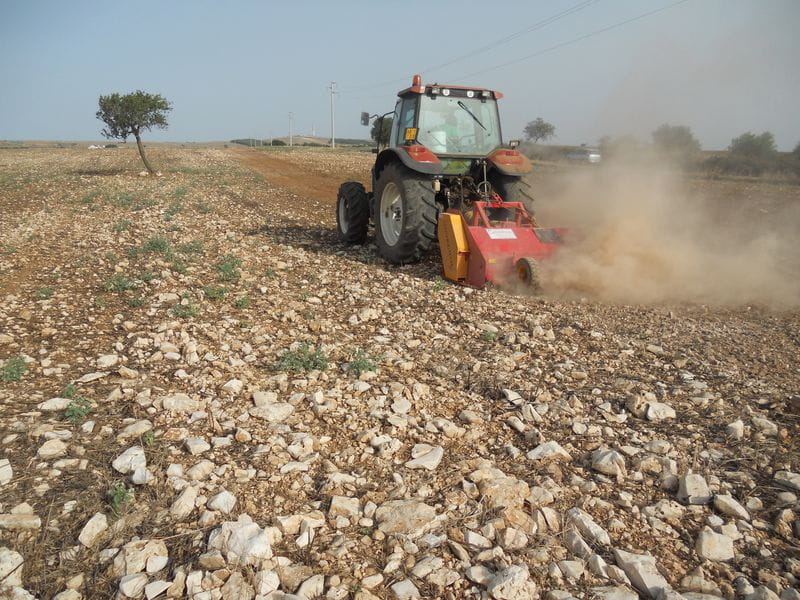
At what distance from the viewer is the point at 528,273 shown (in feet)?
18.0

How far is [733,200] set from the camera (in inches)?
580

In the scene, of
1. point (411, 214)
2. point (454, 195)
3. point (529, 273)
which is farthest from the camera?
point (454, 195)

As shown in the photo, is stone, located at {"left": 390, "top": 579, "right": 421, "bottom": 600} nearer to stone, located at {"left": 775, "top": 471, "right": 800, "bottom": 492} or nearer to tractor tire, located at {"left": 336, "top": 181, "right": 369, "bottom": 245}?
stone, located at {"left": 775, "top": 471, "right": 800, "bottom": 492}

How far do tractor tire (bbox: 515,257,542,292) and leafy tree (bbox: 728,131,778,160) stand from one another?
77.4 feet

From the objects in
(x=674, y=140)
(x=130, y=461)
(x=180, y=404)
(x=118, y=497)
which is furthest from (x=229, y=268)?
(x=674, y=140)

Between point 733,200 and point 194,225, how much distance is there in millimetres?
13854

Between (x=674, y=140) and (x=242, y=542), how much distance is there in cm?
948

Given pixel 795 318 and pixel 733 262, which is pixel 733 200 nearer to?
pixel 733 262

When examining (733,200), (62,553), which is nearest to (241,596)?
(62,553)

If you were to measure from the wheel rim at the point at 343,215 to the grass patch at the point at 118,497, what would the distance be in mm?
6174

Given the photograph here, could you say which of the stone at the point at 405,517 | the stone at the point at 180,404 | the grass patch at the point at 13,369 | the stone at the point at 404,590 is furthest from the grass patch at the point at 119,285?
the stone at the point at 404,590

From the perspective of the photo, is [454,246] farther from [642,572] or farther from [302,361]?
[642,572]

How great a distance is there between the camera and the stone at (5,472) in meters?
2.50

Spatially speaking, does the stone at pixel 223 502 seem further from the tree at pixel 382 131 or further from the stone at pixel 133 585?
the tree at pixel 382 131
